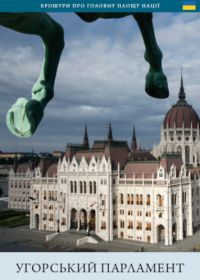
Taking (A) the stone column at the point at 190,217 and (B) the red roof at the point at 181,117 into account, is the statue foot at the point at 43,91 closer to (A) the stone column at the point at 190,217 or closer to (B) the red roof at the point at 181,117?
(A) the stone column at the point at 190,217

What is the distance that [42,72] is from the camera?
5.83 ft

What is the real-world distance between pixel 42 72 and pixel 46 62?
0.16 feet

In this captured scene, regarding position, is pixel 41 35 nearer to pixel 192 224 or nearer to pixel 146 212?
pixel 146 212

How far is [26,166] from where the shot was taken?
48.3 meters

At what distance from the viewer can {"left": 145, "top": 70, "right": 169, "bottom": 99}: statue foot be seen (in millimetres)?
1887

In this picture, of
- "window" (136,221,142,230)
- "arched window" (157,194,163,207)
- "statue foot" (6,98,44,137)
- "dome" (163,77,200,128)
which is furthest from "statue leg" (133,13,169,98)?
"dome" (163,77,200,128)

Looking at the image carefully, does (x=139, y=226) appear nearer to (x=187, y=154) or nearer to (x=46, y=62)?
(x=187, y=154)

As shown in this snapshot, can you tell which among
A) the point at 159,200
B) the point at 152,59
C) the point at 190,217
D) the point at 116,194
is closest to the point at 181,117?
the point at 190,217

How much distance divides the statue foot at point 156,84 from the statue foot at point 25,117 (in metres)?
0.55

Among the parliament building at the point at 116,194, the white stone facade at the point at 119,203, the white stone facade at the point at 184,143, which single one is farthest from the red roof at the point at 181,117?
the white stone facade at the point at 119,203

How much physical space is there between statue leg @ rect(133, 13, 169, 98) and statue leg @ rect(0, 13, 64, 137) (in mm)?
380
